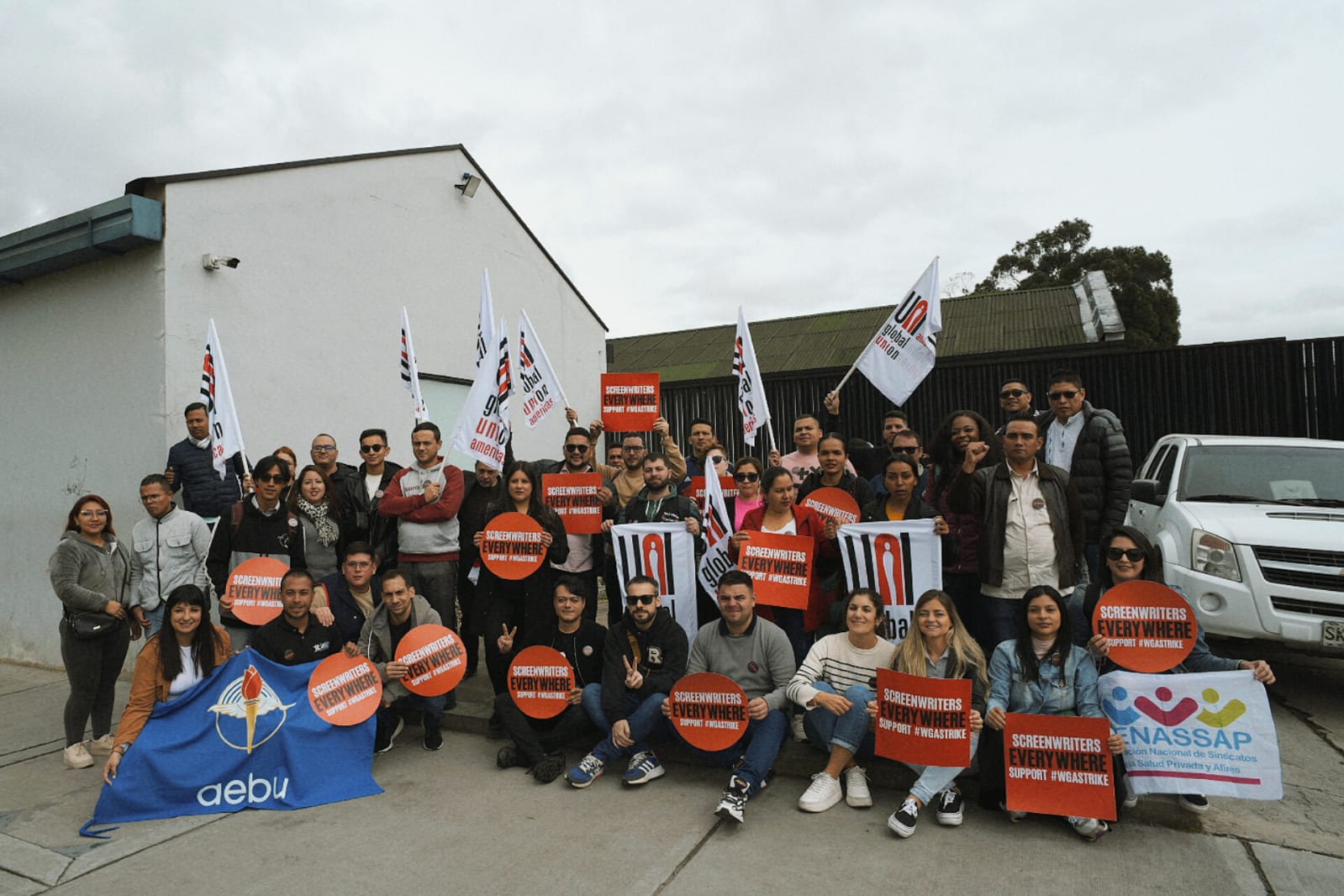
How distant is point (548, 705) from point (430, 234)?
7.44 metres

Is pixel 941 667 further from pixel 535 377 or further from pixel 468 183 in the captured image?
pixel 468 183

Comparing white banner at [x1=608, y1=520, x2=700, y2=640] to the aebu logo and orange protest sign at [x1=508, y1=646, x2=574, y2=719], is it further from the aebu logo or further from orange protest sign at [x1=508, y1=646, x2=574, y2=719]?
the aebu logo

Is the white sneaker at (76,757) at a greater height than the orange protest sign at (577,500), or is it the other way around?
the orange protest sign at (577,500)

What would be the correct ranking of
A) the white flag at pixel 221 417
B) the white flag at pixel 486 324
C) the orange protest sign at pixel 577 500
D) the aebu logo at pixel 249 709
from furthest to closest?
the white flag at pixel 486 324 → the white flag at pixel 221 417 → the orange protest sign at pixel 577 500 → the aebu logo at pixel 249 709

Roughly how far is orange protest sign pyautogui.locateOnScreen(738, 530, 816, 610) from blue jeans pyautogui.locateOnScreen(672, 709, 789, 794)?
786 millimetres

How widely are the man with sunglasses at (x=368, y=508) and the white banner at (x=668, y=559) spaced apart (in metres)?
1.90

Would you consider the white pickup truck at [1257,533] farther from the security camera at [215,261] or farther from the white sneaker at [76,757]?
the security camera at [215,261]

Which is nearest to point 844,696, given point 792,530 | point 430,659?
point 792,530

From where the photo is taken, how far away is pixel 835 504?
5637 millimetres

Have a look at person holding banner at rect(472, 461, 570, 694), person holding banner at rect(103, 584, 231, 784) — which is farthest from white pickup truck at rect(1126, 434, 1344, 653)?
person holding banner at rect(103, 584, 231, 784)

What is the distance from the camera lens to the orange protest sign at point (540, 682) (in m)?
5.29

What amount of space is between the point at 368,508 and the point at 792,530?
11.1 feet

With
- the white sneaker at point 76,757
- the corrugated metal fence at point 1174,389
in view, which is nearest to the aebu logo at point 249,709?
the white sneaker at point 76,757

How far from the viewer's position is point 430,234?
10.8 meters
